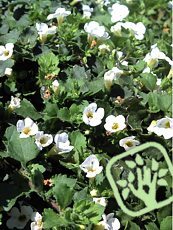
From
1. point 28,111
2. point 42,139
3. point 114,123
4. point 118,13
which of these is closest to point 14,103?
point 28,111

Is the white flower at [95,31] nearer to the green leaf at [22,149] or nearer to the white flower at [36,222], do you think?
the green leaf at [22,149]

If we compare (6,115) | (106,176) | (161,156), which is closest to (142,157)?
(161,156)

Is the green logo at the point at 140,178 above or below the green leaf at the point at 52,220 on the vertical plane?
below

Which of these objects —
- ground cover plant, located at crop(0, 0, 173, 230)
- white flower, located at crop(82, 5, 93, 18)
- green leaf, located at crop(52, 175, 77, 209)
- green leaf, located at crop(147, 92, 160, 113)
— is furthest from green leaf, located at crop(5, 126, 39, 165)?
white flower, located at crop(82, 5, 93, 18)

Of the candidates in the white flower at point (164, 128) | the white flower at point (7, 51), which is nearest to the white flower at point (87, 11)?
the white flower at point (7, 51)

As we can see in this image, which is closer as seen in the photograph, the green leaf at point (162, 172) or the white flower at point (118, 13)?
the green leaf at point (162, 172)

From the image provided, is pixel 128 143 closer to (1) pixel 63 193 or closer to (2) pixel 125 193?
(2) pixel 125 193

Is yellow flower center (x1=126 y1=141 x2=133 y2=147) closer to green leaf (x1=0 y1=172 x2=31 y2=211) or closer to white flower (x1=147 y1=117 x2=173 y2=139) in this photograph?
white flower (x1=147 y1=117 x2=173 y2=139)
